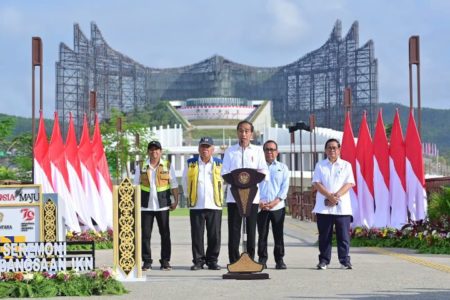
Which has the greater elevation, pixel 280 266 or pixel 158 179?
pixel 158 179

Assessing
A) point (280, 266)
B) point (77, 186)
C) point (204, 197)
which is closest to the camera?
point (280, 266)

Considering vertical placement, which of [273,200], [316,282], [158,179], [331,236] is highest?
[158,179]

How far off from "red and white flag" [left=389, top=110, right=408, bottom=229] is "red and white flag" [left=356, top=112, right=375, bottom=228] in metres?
0.46

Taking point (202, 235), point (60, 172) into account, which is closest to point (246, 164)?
point (202, 235)

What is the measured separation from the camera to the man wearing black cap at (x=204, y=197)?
15.2m

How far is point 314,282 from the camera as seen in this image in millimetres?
12812

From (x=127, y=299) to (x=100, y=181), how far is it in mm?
14201

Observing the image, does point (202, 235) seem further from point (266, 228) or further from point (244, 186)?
point (244, 186)

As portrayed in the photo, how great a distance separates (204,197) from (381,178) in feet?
28.4

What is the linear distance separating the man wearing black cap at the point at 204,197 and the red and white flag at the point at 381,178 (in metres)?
7.59

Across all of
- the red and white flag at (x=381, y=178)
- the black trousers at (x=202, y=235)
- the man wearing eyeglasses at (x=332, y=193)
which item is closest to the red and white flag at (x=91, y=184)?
the red and white flag at (x=381, y=178)

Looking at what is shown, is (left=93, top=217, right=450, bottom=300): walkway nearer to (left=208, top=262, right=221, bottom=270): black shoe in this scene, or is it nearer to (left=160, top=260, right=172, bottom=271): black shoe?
(left=160, top=260, right=172, bottom=271): black shoe

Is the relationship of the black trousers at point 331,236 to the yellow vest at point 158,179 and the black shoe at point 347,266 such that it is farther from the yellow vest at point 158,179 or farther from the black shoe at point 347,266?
the yellow vest at point 158,179

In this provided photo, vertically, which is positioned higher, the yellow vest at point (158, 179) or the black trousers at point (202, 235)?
Result: the yellow vest at point (158, 179)
